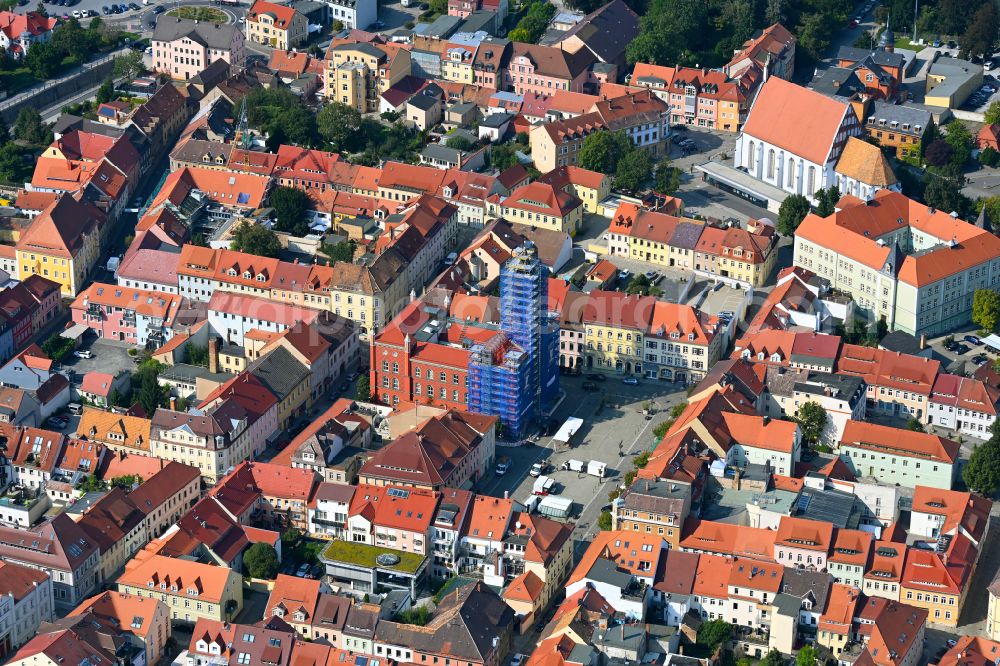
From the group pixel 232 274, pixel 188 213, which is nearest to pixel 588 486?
pixel 232 274

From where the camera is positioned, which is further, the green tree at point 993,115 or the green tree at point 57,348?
the green tree at point 993,115

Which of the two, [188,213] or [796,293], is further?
[188,213]

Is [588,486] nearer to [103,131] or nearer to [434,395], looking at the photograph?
[434,395]

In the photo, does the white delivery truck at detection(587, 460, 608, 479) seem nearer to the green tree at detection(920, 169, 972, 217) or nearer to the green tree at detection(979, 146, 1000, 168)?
the green tree at detection(920, 169, 972, 217)

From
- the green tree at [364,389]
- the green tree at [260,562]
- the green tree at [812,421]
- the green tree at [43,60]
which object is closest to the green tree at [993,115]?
the green tree at [812,421]

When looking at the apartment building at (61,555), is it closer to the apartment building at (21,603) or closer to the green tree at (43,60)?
the apartment building at (21,603)

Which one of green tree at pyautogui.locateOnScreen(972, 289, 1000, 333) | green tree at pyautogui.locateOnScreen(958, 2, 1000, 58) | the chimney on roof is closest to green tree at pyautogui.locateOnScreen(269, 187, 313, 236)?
the chimney on roof
